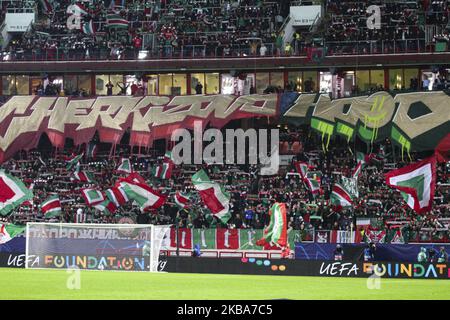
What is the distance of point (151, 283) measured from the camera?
41.3 meters

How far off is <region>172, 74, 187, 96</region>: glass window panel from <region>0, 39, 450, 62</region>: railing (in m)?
2.54

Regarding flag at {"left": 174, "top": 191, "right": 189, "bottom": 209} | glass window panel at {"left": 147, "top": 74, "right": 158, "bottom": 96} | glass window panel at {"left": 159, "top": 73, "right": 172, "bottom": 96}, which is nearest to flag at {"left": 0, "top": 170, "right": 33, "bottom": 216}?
flag at {"left": 174, "top": 191, "right": 189, "bottom": 209}

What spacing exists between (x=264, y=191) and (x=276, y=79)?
39.8 ft

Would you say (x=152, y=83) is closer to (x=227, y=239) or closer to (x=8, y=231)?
(x=227, y=239)

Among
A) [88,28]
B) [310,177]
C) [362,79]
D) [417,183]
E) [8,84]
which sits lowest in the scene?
[310,177]

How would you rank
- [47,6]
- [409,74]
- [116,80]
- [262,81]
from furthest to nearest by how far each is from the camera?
1. [47,6]
2. [116,80]
3. [262,81]
4. [409,74]

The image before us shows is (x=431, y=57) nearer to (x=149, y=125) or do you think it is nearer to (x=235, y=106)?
(x=235, y=106)

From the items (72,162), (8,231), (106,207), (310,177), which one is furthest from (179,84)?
(8,231)

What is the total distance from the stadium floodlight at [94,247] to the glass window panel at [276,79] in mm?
25728

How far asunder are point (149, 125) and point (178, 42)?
25.8ft

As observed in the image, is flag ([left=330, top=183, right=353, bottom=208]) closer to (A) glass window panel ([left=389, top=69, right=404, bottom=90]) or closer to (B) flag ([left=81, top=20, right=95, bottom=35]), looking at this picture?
(A) glass window panel ([left=389, top=69, right=404, bottom=90])

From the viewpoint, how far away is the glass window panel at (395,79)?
69.5 m

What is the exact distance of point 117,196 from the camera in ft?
197

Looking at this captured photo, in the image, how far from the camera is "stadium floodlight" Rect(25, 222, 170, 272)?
47125 millimetres
